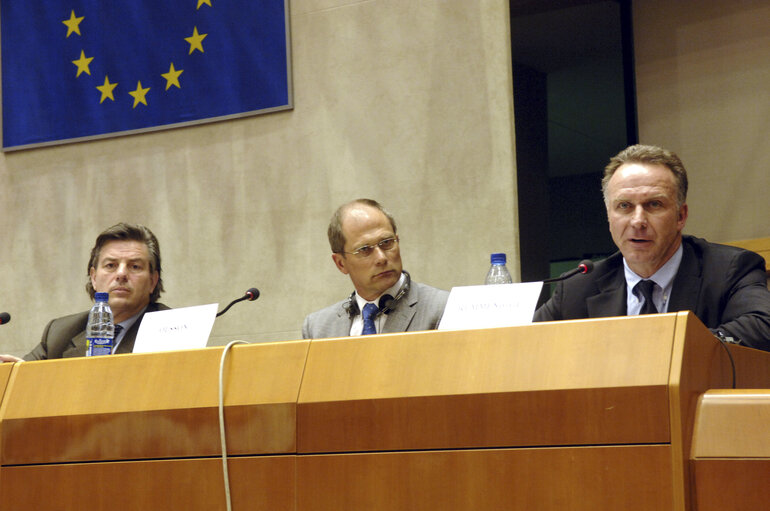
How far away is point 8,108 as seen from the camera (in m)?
4.46

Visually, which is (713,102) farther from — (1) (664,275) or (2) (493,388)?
(2) (493,388)

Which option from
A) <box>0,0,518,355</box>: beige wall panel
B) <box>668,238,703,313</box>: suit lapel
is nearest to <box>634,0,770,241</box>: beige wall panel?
<box>0,0,518,355</box>: beige wall panel

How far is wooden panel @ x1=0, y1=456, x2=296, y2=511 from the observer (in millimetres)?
1583

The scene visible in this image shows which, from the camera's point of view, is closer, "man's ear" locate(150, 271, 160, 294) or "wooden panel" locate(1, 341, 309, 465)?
"wooden panel" locate(1, 341, 309, 465)

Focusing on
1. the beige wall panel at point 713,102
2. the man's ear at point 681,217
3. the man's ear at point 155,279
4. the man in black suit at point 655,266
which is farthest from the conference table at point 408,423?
the beige wall panel at point 713,102

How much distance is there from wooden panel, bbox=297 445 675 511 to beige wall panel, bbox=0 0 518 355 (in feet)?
6.76

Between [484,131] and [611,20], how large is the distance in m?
1.88

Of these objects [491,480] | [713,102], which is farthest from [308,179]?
[491,480]

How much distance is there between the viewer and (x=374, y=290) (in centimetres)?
274

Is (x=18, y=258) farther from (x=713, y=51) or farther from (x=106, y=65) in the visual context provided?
(x=713, y=51)

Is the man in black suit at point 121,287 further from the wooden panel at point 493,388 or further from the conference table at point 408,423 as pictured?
the wooden panel at point 493,388

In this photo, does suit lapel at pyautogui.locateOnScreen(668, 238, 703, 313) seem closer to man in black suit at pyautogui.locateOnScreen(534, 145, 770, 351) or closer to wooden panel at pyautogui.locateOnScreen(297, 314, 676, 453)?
man in black suit at pyautogui.locateOnScreen(534, 145, 770, 351)

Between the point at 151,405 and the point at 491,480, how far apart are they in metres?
0.69

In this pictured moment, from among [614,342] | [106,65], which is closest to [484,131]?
[106,65]
